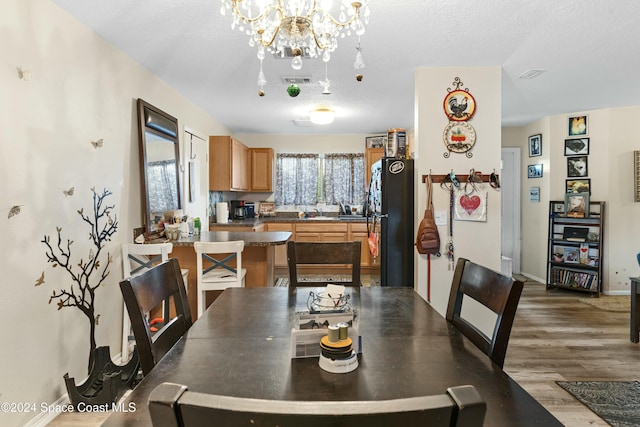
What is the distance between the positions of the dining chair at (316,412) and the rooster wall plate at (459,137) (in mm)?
2943

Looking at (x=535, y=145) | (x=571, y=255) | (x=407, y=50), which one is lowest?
(x=571, y=255)

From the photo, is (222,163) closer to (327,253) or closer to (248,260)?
(248,260)

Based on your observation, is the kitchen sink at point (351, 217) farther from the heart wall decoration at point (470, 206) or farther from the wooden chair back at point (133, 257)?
the wooden chair back at point (133, 257)

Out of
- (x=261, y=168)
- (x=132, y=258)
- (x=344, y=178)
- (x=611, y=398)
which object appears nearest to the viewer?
(x=611, y=398)

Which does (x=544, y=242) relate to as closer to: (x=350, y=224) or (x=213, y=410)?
(x=350, y=224)

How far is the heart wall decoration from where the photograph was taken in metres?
3.06

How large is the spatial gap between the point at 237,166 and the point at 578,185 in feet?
15.5

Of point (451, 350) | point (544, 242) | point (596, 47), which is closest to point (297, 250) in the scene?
point (451, 350)

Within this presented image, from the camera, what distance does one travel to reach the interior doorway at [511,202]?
Answer: 5.47 m

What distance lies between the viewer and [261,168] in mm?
6008

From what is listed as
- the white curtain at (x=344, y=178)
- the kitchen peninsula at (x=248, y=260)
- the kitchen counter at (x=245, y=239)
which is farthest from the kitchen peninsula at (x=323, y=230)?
the kitchen peninsula at (x=248, y=260)

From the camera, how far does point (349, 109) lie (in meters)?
4.51

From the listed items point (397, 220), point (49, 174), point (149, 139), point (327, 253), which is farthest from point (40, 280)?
point (397, 220)

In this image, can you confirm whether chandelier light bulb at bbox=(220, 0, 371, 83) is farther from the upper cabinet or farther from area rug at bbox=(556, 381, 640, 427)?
the upper cabinet
